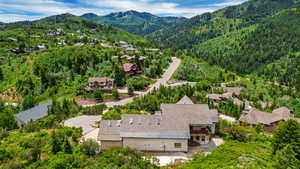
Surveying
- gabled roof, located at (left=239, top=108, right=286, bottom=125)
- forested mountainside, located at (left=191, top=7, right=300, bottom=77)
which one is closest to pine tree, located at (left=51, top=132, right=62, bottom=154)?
gabled roof, located at (left=239, top=108, right=286, bottom=125)

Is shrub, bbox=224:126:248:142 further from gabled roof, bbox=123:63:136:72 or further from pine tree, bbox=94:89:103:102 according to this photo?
gabled roof, bbox=123:63:136:72

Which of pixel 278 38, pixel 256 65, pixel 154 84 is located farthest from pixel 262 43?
pixel 154 84

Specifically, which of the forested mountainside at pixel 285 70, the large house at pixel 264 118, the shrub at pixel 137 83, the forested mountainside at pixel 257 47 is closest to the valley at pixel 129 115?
the shrub at pixel 137 83

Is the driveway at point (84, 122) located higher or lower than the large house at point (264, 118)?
higher

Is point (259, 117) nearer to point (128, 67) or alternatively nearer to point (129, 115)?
point (129, 115)

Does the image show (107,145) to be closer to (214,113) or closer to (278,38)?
(214,113)

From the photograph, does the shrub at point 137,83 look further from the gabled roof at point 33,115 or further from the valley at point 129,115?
the gabled roof at point 33,115

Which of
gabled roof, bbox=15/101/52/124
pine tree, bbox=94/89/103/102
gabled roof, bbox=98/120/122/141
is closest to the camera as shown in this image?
gabled roof, bbox=98/120/122/141
